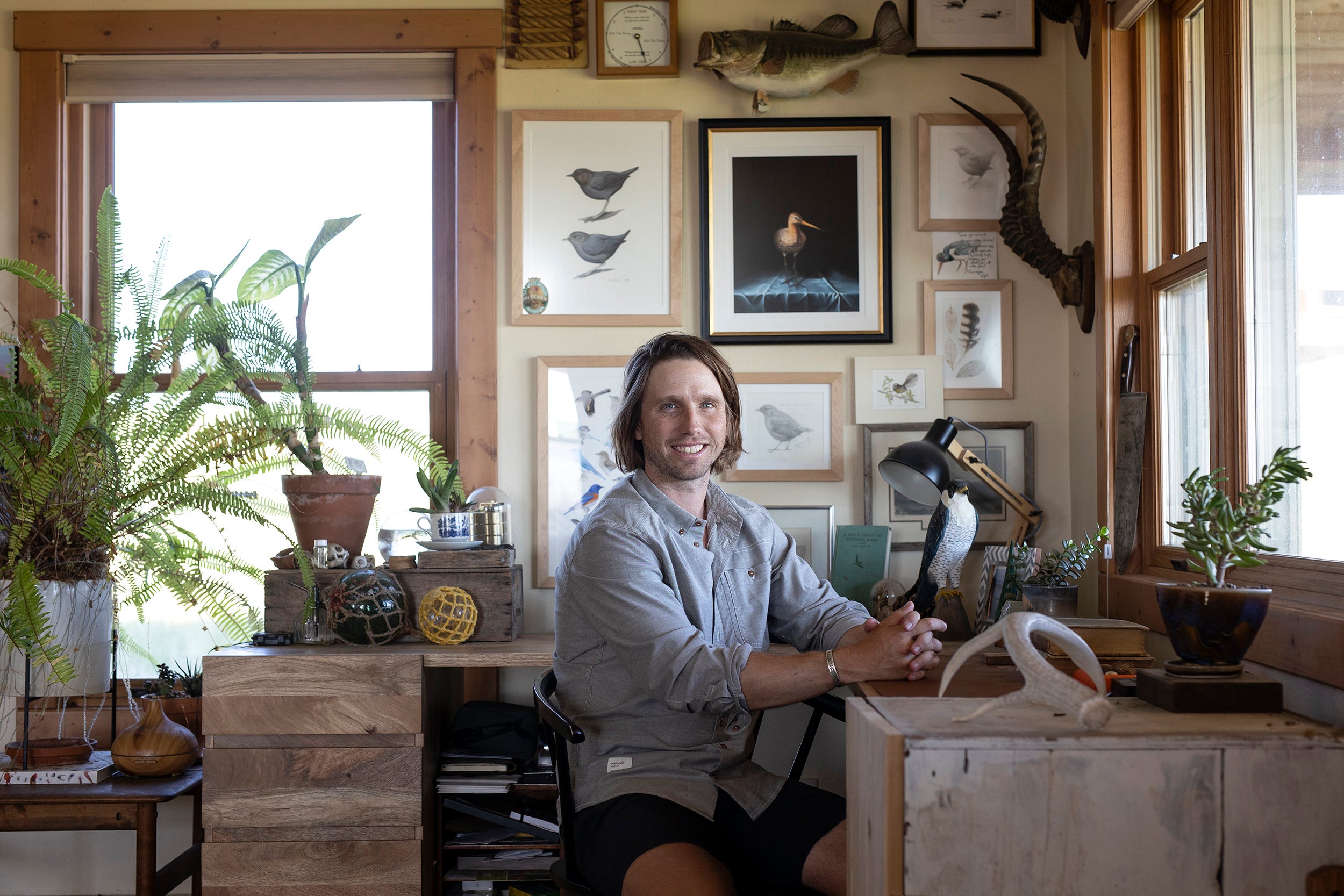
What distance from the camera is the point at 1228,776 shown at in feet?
3.56

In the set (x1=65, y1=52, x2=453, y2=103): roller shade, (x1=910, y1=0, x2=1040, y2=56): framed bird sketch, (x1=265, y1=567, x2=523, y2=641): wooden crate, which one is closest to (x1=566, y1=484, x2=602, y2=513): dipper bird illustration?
(x1=265, y1=567, x2=523, y2=641): wooden crate

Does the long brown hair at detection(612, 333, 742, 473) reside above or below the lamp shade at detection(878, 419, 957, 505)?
above

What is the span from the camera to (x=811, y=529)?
9.05 feet

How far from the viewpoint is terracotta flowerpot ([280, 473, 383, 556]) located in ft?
8.34

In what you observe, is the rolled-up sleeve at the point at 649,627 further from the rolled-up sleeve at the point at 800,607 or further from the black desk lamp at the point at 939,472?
the black desk lamp at the point at 939,472

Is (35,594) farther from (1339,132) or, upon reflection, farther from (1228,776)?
(1339,132)

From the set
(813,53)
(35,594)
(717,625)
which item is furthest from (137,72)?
(717,625)

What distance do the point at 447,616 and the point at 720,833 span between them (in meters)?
0.98

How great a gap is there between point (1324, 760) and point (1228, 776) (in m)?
0.10

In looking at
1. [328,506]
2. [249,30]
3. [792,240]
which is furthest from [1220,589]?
[249,30]

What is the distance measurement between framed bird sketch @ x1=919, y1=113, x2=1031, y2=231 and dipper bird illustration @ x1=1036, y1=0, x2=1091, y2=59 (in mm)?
247

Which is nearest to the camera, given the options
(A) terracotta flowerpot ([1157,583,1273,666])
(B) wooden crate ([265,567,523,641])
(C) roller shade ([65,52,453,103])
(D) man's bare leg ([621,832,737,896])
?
(A) terracotta flowerpot ([1157,583,1273,666])

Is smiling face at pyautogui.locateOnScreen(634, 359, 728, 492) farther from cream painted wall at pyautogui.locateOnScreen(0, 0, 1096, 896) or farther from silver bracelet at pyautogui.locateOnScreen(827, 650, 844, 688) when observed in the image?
cream painted wall at pyautogui.locateOnScreen(0, 0, 1096, 896)

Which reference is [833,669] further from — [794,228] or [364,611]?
[794,228]
